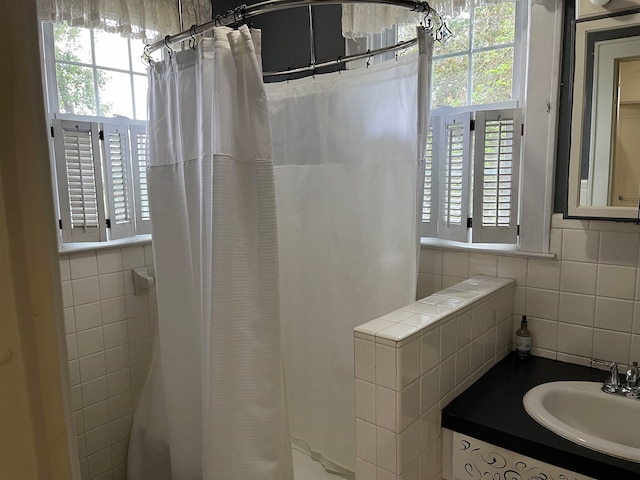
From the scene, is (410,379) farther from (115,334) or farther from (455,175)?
(115,334)

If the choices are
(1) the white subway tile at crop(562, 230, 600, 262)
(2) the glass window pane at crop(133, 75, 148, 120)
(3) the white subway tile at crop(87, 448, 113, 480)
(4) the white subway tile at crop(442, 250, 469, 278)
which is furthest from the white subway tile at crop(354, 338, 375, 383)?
(2) the glass window pane at crop(133, 75, 148, 120)

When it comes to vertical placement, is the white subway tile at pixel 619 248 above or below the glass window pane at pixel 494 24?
below

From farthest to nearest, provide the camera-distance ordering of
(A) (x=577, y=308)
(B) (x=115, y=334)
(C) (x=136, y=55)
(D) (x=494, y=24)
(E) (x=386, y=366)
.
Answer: (C) (x=136, y=55), (B) (x=115, y=334), (D) (x=494, y=24), (A) (x=577, y=308), (E) (x=386, y=366)

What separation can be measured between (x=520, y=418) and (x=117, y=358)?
1.57 meters

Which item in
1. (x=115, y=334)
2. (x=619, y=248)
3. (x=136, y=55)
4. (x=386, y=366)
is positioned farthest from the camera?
(x=136, y=55)

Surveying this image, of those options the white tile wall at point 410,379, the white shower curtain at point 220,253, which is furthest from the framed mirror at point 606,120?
the white shower curtain at point 220,253

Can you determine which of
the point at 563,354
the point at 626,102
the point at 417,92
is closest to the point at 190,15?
the point at 417,92

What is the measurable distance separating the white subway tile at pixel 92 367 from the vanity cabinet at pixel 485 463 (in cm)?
137

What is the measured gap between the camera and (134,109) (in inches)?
82.1

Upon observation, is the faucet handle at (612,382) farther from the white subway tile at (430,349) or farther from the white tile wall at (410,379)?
the white subway tile at (430,349)

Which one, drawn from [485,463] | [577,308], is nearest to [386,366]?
[485,463]

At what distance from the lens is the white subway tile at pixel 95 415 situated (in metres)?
1.91

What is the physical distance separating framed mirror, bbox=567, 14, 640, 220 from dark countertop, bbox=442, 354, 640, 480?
0.55 meters

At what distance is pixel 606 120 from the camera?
147 centimetres
